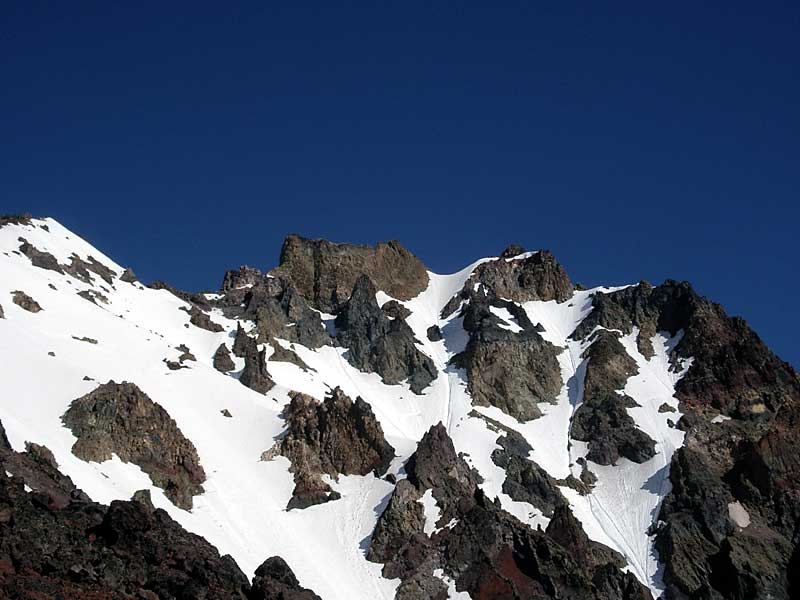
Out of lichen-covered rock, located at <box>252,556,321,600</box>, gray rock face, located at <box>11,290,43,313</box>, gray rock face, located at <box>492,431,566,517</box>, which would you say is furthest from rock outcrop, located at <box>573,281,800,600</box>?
gray rock face, located at <box>11,290,43,313</box>

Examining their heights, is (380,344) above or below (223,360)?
above

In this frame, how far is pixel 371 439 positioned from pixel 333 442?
3944 mm

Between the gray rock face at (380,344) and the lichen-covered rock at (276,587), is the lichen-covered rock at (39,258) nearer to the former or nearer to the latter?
the gray rock face at (380,344)

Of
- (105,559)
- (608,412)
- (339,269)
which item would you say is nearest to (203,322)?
(339,269)

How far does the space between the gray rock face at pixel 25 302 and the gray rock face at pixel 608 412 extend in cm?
6799

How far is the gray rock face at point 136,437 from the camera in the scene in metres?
65.7

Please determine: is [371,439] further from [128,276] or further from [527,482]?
[128,276]

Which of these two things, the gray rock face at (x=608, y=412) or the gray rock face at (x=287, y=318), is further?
the gray rock face at (x=287, y=318)

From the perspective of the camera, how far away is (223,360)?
98562 millimetres

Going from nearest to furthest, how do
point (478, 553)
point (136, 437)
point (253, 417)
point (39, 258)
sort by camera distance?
point (478, 553)
point (136, 437)
point (253, 417)
point (39, 258)

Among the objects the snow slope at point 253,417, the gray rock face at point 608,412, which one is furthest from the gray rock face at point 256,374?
the gray rock face at point 608,412

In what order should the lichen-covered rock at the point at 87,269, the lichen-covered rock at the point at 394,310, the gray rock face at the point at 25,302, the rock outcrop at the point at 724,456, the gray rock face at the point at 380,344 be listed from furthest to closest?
1. the lichen-covered rock at the point at 394,310
2. the gray rock face at the point at 380,344
3. the lichen-covered rock at the point at 87,269
4. the gray rock face at the point at 25,302
5. the rock outcrop at the point at 724,456

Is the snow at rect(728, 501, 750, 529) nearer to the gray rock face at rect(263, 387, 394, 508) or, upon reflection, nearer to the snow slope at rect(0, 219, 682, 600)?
the snow slope at rect(0, 219, 682, 600)

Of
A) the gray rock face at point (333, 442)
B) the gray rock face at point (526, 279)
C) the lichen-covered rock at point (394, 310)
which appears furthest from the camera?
the gray rock face at point (526, 279)
